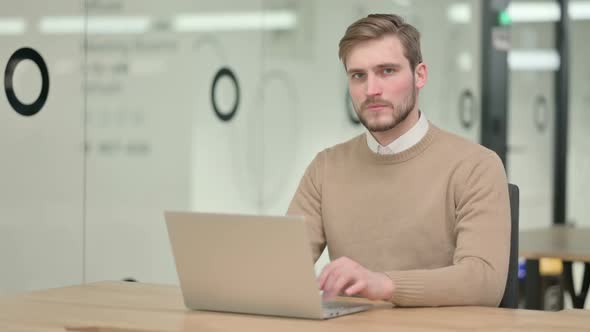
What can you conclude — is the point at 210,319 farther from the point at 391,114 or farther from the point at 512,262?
the point at 512,262

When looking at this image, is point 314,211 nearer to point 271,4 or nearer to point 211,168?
point 211,168

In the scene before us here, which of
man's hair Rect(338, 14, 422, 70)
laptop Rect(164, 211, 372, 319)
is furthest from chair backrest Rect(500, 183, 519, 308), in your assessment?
laptop Rect(164, 211, 372, 319)

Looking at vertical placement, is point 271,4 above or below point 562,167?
above

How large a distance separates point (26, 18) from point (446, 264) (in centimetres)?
175

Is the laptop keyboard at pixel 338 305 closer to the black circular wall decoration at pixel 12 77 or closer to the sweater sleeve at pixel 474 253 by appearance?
the sweater sleeve at pixel 474 253

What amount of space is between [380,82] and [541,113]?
5836 mm

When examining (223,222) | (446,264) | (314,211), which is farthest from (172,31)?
(223,222)

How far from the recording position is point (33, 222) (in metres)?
3.77

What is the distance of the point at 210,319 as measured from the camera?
89.6 inches

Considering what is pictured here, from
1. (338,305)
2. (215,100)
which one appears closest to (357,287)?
(338,305)

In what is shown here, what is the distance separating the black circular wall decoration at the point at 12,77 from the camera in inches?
144

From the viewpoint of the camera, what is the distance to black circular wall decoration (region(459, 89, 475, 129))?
729cm

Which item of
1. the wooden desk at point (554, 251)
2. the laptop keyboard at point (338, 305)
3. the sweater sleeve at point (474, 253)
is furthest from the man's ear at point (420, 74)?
the wooden desk at point (554, 251)

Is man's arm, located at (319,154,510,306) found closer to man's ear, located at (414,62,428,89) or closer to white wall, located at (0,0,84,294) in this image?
man's ear, located at (414,62,428,89)
